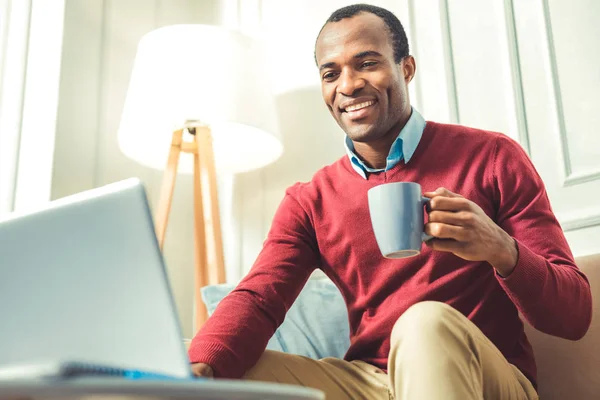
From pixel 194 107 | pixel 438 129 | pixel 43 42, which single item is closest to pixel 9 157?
pixel 43 42

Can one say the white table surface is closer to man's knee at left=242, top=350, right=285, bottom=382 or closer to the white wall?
man's knee at left=242, top=350, right=285, bottom=382

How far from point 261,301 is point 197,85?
952mm

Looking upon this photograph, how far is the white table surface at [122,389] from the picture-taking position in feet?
1.28

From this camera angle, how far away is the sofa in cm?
122

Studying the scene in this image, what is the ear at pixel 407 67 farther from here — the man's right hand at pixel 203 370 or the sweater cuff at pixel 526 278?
the man's right hand at pixel 203 370

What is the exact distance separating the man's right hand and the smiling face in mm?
611

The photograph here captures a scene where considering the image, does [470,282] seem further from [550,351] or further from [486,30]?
[486,30]

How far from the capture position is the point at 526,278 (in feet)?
3.11

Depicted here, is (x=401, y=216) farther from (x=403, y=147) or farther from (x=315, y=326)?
(x=315, y=326)

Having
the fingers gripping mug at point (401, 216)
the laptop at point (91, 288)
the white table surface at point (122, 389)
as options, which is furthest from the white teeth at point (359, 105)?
the white table surface at point (122, 389)

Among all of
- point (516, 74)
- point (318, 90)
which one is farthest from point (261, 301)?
point (318, 90)

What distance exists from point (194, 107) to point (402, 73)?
70cm

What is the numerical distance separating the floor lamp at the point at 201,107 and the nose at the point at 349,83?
60 cm

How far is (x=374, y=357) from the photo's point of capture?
1241 millimetres
